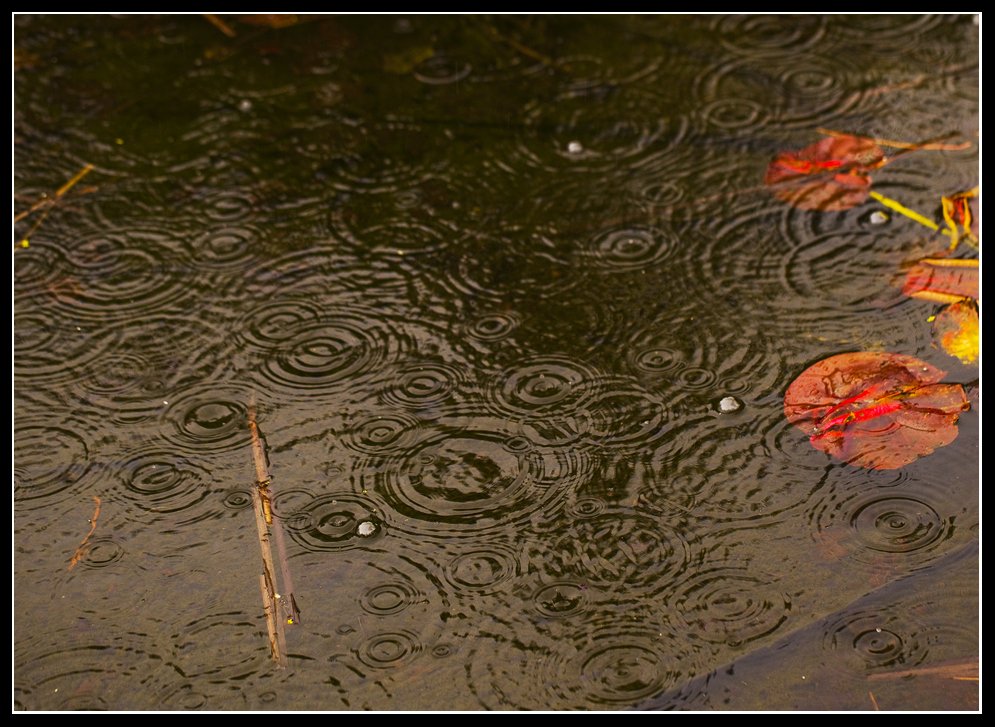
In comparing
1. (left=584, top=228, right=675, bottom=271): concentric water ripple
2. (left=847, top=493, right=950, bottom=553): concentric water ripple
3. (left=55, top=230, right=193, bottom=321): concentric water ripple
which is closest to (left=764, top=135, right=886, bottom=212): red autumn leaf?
(left=584, top=228, right=675, bottom=271): concentric water ripple

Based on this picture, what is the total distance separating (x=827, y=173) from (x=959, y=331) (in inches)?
25.5

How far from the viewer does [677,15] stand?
10.7 feet

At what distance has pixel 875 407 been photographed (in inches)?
84.4

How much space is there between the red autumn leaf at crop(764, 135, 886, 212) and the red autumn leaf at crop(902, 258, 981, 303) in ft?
0.93

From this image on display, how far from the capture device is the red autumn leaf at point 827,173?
262cm

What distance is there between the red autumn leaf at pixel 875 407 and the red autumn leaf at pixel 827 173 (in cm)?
57

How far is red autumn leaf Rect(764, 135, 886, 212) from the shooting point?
2.62 m

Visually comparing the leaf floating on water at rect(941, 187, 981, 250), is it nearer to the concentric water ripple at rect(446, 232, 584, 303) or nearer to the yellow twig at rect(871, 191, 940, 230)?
the yellow twig at rect(871, 191, 940, 230)

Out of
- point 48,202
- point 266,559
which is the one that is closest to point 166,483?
point 266,559

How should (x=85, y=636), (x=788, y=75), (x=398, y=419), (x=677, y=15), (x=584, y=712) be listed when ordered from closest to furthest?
(x=584, y=712)
(x=85, y=636)
(x=398, y=419)
(x=788, y=75)
(x=677, y=15)

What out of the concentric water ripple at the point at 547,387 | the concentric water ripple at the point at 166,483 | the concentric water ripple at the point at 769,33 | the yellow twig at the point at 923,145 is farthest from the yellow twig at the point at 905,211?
the concentric water ripple at the point at 166,483

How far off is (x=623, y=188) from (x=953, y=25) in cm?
138

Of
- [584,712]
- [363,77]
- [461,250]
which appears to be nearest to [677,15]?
[363,77]
